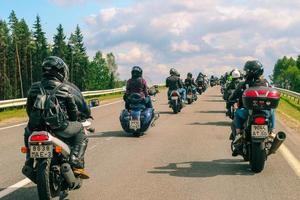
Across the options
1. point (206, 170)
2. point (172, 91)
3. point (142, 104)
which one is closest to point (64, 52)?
point (172, 91)

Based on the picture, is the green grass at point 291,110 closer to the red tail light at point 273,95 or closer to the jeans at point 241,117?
the jeans at point 241,117

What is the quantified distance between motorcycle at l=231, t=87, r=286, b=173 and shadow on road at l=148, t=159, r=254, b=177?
0.34m

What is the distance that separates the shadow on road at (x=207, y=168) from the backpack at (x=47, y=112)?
9.64ft

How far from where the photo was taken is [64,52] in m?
101

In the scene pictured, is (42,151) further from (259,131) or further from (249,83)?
(249,83)

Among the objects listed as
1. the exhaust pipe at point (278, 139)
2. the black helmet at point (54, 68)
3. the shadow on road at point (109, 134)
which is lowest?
the shadow on road at point (109, 134)

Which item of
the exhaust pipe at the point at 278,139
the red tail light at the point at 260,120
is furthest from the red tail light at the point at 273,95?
the exhaust pipe at the point at 278,139

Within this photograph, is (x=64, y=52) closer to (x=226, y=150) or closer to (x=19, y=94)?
(x=19, y=94)

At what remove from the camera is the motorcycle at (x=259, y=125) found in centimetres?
880

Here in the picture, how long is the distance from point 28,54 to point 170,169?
9030 centimetres

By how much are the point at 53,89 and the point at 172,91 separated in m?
17.3

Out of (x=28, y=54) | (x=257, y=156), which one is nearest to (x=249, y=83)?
(x=257, y=156)

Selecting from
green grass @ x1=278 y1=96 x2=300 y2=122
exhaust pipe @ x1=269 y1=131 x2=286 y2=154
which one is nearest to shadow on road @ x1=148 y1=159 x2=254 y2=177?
exhaust pipe @ x1=269 y1=131 x2=286 y2=154

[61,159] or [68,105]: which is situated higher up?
[68,105]
